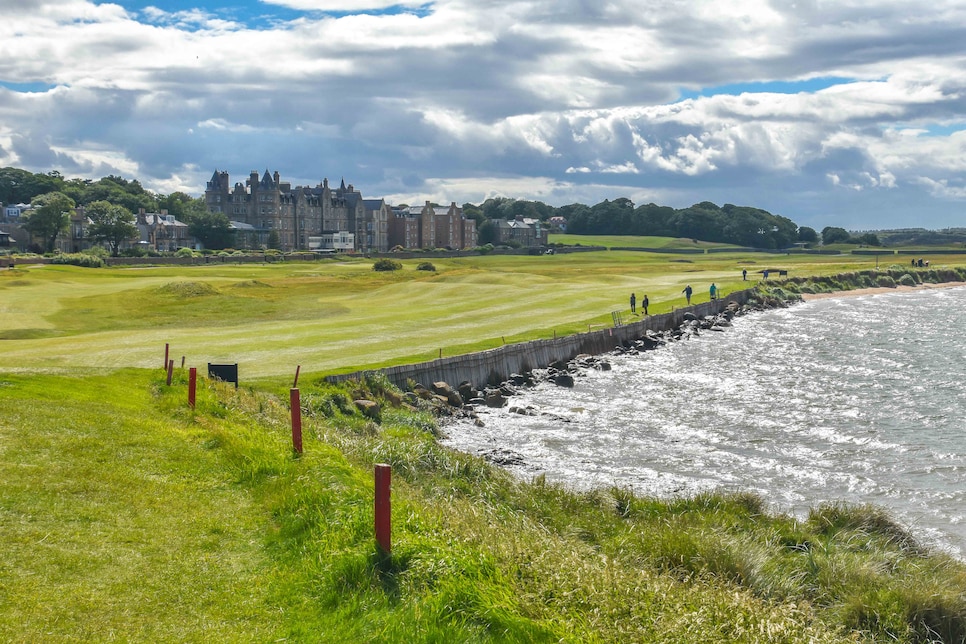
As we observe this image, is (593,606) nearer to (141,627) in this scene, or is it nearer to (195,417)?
Answer: (141,627)

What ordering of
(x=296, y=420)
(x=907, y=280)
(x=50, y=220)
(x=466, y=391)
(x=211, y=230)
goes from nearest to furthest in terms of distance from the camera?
(x=296, y=420) < (x=466, y=391) < (x=907, y=280) < (x=50, y=220) < (x=211, y=230)

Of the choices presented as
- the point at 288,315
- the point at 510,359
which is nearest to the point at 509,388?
the point at 510,359

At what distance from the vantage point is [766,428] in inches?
1240

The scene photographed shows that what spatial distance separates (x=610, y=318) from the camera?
184ft

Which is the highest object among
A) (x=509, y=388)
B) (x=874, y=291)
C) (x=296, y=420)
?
(x=296, y=420)

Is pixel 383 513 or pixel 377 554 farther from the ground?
pixel 383 513

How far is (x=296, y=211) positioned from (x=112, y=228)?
51794 mm

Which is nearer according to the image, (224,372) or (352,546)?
(352,546)

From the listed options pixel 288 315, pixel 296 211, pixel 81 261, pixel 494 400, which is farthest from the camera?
pixel 296 211

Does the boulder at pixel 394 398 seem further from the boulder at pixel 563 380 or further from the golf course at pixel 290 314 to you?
the boulder at pixel 563 380

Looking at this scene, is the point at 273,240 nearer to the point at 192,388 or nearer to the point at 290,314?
the point at 290,314

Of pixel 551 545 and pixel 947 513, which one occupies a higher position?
pixel 551 545

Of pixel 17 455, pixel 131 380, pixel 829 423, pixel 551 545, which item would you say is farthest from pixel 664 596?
pixel 829 423

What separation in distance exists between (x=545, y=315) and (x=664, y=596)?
4602cm
